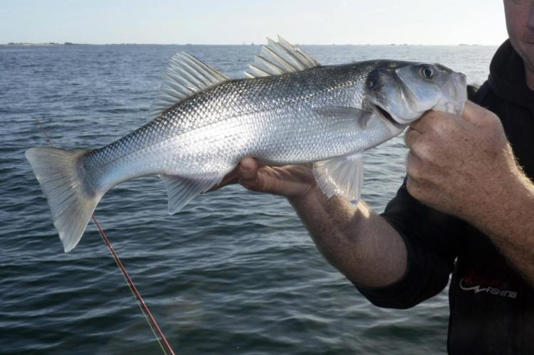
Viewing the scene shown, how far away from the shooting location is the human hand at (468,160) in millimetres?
2566

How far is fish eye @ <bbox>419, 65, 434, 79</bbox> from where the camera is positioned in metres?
3.02

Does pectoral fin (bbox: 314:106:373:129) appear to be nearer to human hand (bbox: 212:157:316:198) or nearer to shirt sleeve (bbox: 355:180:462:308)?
human hand (bbox: 212:157:316:198)

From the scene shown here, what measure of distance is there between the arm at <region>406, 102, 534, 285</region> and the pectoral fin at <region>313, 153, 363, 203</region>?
0.56 meters

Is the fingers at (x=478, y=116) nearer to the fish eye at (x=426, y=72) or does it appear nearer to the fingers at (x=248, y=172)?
the fish eye at (x=426, y=72)

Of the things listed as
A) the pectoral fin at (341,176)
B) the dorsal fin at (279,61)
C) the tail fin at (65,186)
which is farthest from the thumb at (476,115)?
the tail fin at (65,186)

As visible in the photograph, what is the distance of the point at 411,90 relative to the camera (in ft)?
9.71

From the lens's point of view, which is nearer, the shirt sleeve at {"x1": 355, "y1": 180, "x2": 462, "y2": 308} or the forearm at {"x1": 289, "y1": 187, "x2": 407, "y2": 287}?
the forearm at {"x1": 289, "y1": 187, "x2": 407, "y2": 287}

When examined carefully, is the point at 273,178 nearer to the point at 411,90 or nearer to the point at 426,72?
the point at 411,90

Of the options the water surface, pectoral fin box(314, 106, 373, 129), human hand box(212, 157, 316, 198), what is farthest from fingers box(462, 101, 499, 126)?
the water surface

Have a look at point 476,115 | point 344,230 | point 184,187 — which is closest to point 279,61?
point 184,187

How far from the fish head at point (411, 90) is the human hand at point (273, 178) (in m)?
0.67

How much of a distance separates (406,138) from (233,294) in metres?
6.04

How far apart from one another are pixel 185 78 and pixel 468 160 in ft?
5.63

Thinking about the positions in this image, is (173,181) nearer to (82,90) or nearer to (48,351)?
(48,351)
